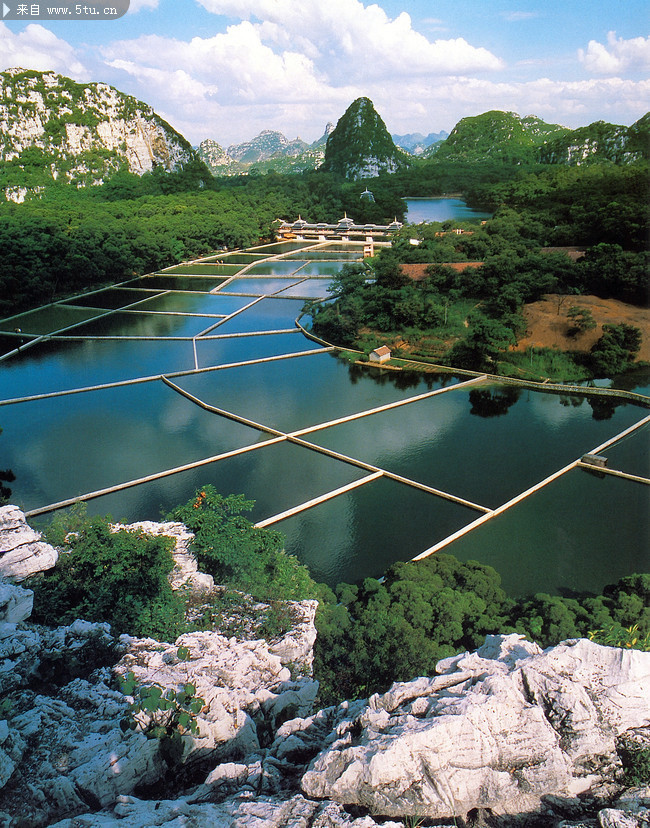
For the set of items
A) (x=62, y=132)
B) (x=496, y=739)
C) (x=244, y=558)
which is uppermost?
(x=62, y=132)

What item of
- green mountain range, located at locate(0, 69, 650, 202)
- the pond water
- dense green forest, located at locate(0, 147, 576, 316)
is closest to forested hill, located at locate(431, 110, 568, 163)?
green mountain range, located at locate(0, 69, 650, 202)

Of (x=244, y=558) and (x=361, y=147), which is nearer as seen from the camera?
(x=244, y=558)

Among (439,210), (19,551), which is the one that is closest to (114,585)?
(19,551)

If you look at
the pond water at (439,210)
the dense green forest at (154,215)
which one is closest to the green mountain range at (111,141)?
the dense green forest at (154,215)

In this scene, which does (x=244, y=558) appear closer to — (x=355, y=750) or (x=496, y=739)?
(x=355, y=750)

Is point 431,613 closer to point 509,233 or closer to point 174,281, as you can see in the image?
point 509,233

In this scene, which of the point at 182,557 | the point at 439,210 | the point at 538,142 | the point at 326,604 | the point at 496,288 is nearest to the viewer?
the point at 182,557
